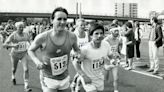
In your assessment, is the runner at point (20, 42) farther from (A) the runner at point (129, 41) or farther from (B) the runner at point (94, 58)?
(A) the runner at point (129, 41)

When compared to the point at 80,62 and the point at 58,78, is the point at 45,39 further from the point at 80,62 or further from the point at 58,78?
the point at 80,62

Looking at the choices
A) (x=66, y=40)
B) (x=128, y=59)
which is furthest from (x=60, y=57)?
(x=128, y=59)

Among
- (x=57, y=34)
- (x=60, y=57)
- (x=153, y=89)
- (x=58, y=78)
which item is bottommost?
(x=153, y=89)

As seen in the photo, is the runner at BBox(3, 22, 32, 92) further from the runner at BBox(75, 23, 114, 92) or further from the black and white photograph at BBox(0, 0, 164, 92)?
the runner at BBox(75, 23, 114, 92)

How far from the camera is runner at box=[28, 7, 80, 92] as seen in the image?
4188 millimetres

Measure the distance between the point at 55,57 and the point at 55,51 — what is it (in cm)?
9

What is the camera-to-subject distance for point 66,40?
4.28m

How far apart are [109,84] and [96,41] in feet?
14.2

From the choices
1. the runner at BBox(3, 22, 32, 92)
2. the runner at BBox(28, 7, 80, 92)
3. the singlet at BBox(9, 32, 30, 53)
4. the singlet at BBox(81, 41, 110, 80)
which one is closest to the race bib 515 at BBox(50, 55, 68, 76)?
the runner at BBox(28, 7, 80, 92)

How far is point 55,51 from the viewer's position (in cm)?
423

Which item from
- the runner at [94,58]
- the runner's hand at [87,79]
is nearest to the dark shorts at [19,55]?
the runner at [94,58]

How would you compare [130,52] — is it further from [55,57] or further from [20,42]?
[55,57]

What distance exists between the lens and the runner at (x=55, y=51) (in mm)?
4188

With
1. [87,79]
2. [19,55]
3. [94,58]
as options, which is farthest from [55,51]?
[19,55]
